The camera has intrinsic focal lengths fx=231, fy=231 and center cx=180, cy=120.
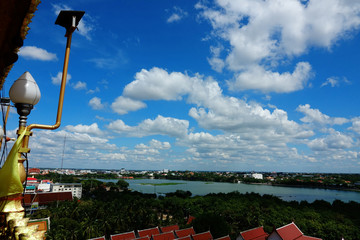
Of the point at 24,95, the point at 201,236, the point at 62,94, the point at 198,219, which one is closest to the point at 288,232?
the point at 201,236

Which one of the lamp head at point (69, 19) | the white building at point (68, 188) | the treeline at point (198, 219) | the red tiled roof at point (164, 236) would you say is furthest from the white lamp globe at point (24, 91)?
the white building at point (68, 188)

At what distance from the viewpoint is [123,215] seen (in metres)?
24.4

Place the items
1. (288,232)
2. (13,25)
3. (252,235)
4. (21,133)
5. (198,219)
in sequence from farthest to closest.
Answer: (198,219), (252,235), (288,232), (21,133), (13,25)

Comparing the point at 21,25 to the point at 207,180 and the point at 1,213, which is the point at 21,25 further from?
the point at 207,180

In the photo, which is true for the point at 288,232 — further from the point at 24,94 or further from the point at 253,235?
the point at 24,94

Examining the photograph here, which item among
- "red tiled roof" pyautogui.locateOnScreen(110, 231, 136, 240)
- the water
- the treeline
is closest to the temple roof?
"red tiled roof" pyautogui.locateOnScreen(110, 231, 136, 240)

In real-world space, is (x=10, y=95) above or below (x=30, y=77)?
below

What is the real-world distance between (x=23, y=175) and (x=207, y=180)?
5269 inches

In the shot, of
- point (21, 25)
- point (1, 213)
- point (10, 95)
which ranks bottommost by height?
point (1, 213)

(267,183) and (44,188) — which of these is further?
(267,183)

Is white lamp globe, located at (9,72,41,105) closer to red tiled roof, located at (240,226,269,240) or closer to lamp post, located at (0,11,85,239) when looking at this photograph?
lamp post, located at (0,11,85,239)

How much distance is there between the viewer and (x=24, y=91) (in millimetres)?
2158

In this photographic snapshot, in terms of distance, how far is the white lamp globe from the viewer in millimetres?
2154

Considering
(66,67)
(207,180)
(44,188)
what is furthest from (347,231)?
(207,180)
